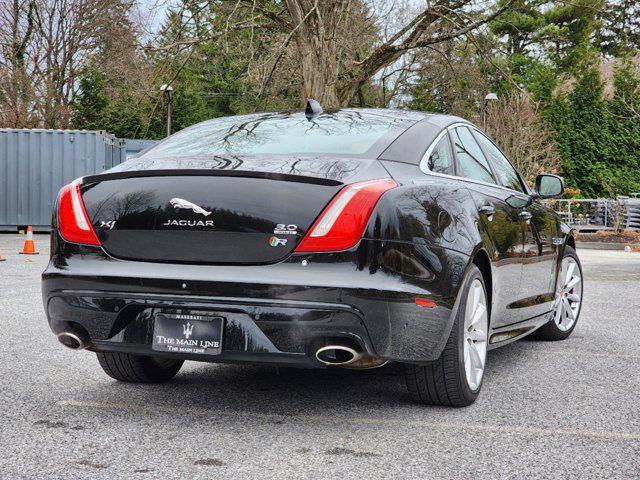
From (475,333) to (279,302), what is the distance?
133 centimetres

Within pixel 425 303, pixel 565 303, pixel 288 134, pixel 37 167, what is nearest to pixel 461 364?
pixel 425 303

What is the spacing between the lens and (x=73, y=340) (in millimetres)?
4156

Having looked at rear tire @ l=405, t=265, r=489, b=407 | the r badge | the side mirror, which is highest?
the side mirror

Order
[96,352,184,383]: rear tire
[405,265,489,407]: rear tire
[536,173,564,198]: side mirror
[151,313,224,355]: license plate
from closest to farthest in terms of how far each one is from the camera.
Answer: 1. [151,313,224,355]: license plate
2. [405,265,489,407]: rear tire
3. [96,352,184,383]: rear tire
4. [536,173,564,198]: side mirror

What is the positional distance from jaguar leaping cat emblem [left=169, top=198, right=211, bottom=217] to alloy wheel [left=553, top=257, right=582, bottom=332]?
11.6 ft

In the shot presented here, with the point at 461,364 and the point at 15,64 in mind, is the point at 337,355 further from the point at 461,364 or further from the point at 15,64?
the point at 15,64

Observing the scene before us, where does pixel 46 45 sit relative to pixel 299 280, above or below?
above

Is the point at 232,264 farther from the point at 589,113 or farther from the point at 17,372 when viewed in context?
the point at 589,113

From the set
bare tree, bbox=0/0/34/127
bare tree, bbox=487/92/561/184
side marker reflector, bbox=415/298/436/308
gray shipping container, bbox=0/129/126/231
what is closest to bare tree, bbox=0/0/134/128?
bare tree, bbox=0/0/34/127

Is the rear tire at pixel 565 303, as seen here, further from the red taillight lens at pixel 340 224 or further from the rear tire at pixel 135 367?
the red taillight lens at pixel 340 224

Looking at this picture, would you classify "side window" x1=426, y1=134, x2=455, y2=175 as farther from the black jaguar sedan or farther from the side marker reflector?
the side marker reflector

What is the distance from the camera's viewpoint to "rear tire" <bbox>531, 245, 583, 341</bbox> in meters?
6.82

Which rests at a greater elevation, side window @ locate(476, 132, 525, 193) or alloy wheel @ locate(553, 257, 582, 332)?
side window @ locate(476, 132, 525, 193)

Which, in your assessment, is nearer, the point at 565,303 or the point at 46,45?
the point at 565,303
